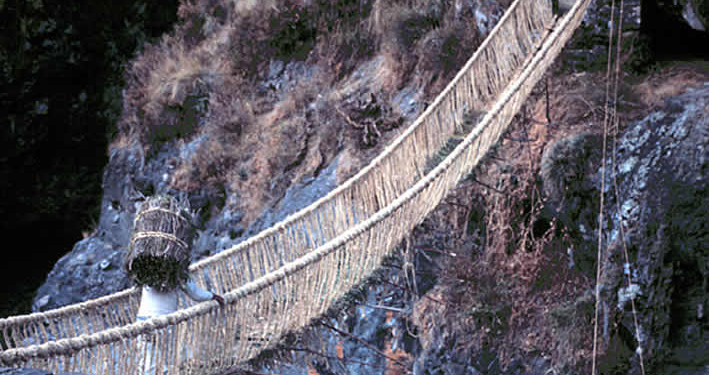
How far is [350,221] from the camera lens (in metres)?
3.90

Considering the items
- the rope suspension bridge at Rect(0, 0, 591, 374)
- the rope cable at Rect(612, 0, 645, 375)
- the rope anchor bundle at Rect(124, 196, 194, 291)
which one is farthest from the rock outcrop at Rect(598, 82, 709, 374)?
the rope anchor bundle at Rect(124, 196, 194, 291)

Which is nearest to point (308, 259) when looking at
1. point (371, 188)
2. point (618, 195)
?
point (371, 188)

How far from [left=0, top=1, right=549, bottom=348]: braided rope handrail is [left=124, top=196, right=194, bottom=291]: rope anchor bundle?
632 millimetres

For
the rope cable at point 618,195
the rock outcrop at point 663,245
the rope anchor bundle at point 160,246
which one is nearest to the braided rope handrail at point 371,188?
the rope cable at point 618,195

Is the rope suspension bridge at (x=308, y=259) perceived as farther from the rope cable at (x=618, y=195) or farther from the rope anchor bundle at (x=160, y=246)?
the rope cable at (x=618, y=195)

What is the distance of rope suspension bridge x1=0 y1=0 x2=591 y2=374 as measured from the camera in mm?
2537

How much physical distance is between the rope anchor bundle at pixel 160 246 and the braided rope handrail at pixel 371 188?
632 mm

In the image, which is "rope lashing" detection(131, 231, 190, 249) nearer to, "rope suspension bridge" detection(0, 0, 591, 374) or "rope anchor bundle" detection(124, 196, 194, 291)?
"rope anchor bundle" detection(124, 196, 194, 291)

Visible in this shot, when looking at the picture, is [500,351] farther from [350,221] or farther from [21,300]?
[21,300]

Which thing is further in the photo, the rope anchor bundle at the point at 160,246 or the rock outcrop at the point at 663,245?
the rock outcrop at the point at 663,245

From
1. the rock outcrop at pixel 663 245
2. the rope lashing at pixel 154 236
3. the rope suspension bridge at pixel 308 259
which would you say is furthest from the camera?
the rock outcrop at pixel 663 245

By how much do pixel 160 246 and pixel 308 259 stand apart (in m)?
0.64

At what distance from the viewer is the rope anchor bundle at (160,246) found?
263 centimetres

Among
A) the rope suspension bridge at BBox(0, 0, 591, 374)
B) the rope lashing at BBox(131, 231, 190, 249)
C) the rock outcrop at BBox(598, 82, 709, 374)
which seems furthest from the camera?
the rock outcrop at BBox(598, 82, 709, 374)
